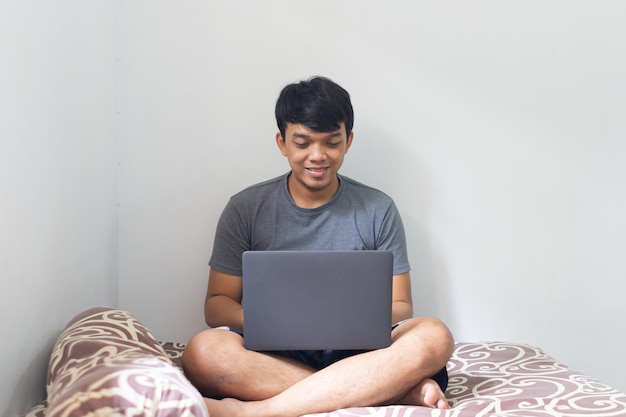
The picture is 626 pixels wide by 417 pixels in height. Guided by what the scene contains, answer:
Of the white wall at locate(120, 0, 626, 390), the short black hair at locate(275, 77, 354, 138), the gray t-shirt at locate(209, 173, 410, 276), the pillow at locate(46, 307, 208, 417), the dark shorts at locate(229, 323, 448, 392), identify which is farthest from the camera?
the white wall at locate(120, 0, 626, 390)

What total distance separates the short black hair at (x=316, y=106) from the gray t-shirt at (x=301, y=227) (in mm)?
210

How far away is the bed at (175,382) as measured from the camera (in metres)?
1.01

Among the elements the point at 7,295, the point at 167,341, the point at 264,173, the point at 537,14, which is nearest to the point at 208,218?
the point at 264,173

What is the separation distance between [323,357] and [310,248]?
335mm

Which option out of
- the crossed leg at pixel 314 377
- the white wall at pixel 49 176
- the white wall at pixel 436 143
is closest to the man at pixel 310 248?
the crossed leg at pixel 314 377

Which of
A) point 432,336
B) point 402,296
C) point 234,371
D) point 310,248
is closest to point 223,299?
point 310,248

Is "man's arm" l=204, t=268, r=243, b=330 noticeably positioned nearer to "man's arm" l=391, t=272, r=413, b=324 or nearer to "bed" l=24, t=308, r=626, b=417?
"bed" l=24, t=308, r=626, b=417

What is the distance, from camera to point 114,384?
1022 millimetres

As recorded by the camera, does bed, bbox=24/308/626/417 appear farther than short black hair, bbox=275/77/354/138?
No

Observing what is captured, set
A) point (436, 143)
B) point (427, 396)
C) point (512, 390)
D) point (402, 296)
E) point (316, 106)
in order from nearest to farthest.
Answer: point (427, 396) → point (512, 390) → point (316, 106) → point (402, 296) → point (436, 143)

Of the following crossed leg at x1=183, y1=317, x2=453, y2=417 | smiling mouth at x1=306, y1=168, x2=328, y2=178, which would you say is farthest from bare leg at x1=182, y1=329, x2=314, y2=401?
smiling mouth at x1=306, y1=168, x2=328, y2=178

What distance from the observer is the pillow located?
1.00 metres

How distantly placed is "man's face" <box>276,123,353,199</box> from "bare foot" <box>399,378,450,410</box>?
60 cm

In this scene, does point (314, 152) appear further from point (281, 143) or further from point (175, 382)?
point (175, 382)
